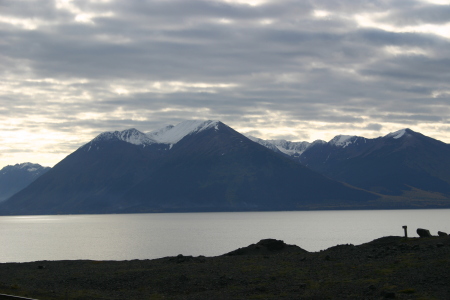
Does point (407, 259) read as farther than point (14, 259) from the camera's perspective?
→ No

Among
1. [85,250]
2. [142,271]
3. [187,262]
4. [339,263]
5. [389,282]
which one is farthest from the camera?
[85,250]

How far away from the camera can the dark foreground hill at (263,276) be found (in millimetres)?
38375

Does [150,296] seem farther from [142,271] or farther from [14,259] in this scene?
[14,259]

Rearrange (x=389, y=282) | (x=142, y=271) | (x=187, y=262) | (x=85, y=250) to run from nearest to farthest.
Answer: (x=389, y=282) < (x=142, y=271) < (x=187, y=262) < (x=85, y=250)

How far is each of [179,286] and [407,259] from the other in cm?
1844

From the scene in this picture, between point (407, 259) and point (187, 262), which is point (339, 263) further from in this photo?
point (187, 262)

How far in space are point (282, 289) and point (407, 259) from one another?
41.1 feet

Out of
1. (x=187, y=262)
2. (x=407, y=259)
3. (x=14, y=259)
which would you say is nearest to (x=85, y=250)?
(x=14, y=259)

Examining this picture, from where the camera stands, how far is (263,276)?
149 ft

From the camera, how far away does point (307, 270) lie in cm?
4628

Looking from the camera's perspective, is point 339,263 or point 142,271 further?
point 142,271

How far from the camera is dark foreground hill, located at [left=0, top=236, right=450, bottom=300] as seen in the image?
126 ft

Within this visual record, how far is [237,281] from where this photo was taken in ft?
145

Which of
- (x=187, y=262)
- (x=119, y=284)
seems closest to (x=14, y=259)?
(x=187, y=262)
